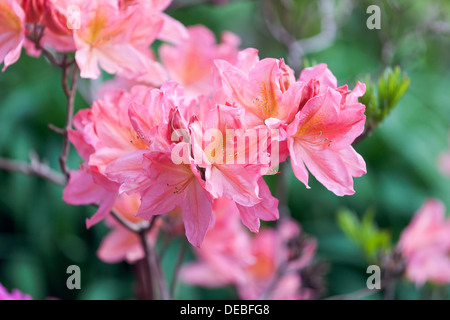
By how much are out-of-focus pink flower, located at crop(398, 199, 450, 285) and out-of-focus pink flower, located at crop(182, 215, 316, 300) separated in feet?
0.65

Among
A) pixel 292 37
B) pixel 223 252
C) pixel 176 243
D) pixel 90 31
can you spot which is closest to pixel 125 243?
pixel 223 252

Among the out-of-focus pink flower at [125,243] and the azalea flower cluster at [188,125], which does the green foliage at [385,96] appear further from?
the out-of-focus pink flower at [125,243]

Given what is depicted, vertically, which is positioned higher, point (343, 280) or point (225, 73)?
point (225, 73)

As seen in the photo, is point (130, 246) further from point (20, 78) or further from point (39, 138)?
point (20, 78)

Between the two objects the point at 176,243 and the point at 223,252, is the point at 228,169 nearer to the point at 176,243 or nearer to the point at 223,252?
the point at 223,252

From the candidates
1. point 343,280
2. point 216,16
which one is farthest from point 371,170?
point 216,16

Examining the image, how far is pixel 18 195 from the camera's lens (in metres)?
1.53

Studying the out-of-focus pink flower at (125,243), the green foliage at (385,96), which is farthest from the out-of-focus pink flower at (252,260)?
the green foliage at (385,96)

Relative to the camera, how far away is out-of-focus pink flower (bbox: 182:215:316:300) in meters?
0.82

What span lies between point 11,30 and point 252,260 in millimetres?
594

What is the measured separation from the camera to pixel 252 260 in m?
0.96

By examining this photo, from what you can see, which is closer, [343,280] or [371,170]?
[343,280]

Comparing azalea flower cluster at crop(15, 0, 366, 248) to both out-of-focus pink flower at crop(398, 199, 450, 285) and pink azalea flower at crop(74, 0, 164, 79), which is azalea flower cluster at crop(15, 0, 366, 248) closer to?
pink azalea flower at crop(74, 0, 164, 79)
